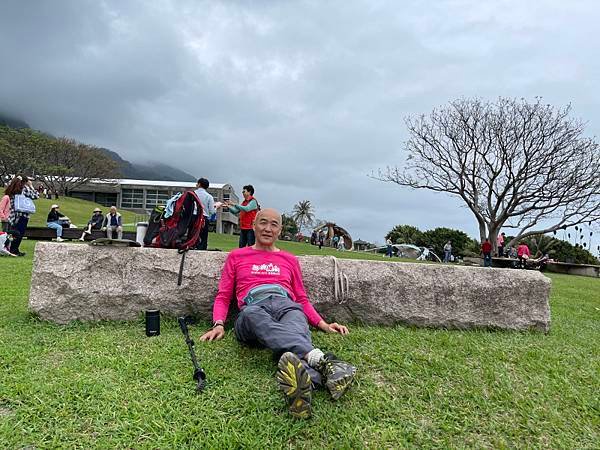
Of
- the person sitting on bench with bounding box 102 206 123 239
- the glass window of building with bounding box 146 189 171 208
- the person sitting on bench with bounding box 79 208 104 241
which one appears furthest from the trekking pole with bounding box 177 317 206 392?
the glass window of building with bounding box 146 189 171 208

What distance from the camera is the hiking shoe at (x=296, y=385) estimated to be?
1987 millimetres

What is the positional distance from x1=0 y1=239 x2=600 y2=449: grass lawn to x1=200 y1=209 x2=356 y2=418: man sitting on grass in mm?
117

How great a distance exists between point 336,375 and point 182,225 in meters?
2.31

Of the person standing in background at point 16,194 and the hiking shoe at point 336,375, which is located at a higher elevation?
the person standing in background at point 16,194

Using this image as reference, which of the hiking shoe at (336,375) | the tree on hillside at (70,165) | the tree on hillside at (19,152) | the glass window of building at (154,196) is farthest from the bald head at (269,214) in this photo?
the glass window of building at (154,196)

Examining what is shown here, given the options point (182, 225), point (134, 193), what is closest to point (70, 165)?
point (134, 193)

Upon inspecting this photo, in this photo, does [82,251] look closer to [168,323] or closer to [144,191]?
[168,323]

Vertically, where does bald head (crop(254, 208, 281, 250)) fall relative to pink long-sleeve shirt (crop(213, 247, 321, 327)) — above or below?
above

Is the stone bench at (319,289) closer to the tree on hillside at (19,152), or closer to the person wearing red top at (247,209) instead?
the person wearing red top at (247,209)

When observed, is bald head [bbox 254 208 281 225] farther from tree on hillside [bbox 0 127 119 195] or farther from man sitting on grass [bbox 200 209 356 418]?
tree on hillside [bbox 0 127 119 195]

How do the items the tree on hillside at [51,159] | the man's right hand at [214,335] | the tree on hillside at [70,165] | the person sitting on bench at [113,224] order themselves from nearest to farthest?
the man's right hand at [214,335], the person sitting on bench at [113,224], the tree on hillside at [51,159], the tree on hillside at [70,165]

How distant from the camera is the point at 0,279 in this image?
515 cm

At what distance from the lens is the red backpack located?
3.76 m

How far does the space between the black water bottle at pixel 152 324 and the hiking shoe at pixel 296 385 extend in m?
1.50
